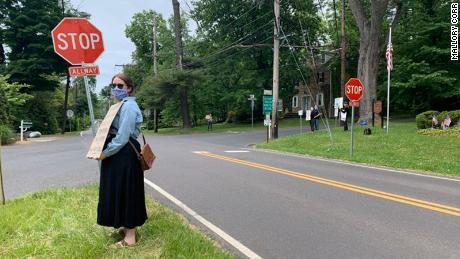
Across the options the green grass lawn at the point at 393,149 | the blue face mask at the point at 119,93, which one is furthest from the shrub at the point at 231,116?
the blue face mask at the point at 119,93

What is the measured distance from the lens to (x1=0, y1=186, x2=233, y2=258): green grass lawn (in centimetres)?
483

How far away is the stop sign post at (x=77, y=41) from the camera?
6.52m

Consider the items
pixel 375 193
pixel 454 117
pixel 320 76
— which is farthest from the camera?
pixel 320 76

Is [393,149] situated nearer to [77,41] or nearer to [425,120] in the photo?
[425,120]

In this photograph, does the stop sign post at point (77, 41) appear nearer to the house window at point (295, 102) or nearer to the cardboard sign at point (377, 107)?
the cardboard sign at point (377, 107)

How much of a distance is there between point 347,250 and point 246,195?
3.53 m

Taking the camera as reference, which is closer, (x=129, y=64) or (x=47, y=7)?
(x=47, y=7)

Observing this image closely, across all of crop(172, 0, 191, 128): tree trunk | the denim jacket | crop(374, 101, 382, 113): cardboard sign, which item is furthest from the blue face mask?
crop(172, 0, 191, 128): tree trunk

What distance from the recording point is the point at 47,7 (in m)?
48.0

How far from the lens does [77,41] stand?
21.9ft

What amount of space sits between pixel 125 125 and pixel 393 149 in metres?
14.2

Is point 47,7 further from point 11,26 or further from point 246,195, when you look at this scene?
point 246,195

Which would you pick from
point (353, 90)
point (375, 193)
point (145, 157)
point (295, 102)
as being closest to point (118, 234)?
point (145, 157)

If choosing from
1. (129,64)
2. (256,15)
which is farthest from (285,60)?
(129,64)
